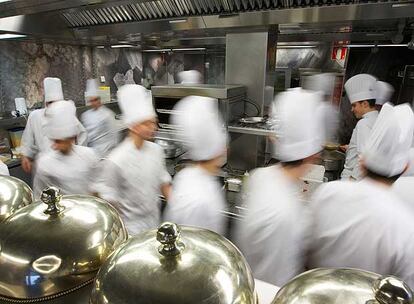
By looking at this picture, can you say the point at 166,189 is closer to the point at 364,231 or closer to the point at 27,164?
the point at 364,231

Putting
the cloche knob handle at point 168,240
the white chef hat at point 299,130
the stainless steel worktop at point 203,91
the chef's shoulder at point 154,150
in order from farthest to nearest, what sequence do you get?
the stainless steel worktop at point 203,91 → the chef's shoulder at point 154,150 → the white chef hat at point 299,130 → the cloche knob handle at point 168,240

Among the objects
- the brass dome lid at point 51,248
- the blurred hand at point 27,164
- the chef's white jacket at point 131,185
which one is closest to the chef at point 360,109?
the chef's white jacket at point 131,185

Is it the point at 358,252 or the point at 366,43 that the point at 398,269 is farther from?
the point at 366,43

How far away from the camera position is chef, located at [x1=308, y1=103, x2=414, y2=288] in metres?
1.18

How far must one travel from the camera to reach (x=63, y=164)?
1965mm

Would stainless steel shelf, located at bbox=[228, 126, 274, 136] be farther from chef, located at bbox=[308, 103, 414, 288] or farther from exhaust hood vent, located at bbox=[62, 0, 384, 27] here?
chef, located at bbox=[308, 103, 414, 288]

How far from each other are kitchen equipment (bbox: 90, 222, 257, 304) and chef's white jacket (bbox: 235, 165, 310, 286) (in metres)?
0.89

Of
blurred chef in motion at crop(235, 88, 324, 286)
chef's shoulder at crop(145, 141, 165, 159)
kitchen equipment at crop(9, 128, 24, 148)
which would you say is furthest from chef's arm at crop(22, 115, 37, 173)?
blurred chef in motion at crop(235, 88, 324, 286)

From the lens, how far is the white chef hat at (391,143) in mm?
1218

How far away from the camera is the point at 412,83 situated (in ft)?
13.7

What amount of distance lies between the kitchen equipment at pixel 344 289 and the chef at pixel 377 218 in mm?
876

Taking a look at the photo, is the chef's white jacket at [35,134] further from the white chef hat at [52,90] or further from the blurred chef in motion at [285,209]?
the blurred chef in motion at [285,209]

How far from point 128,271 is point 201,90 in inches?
93.5

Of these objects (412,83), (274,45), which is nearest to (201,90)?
(274,45)
